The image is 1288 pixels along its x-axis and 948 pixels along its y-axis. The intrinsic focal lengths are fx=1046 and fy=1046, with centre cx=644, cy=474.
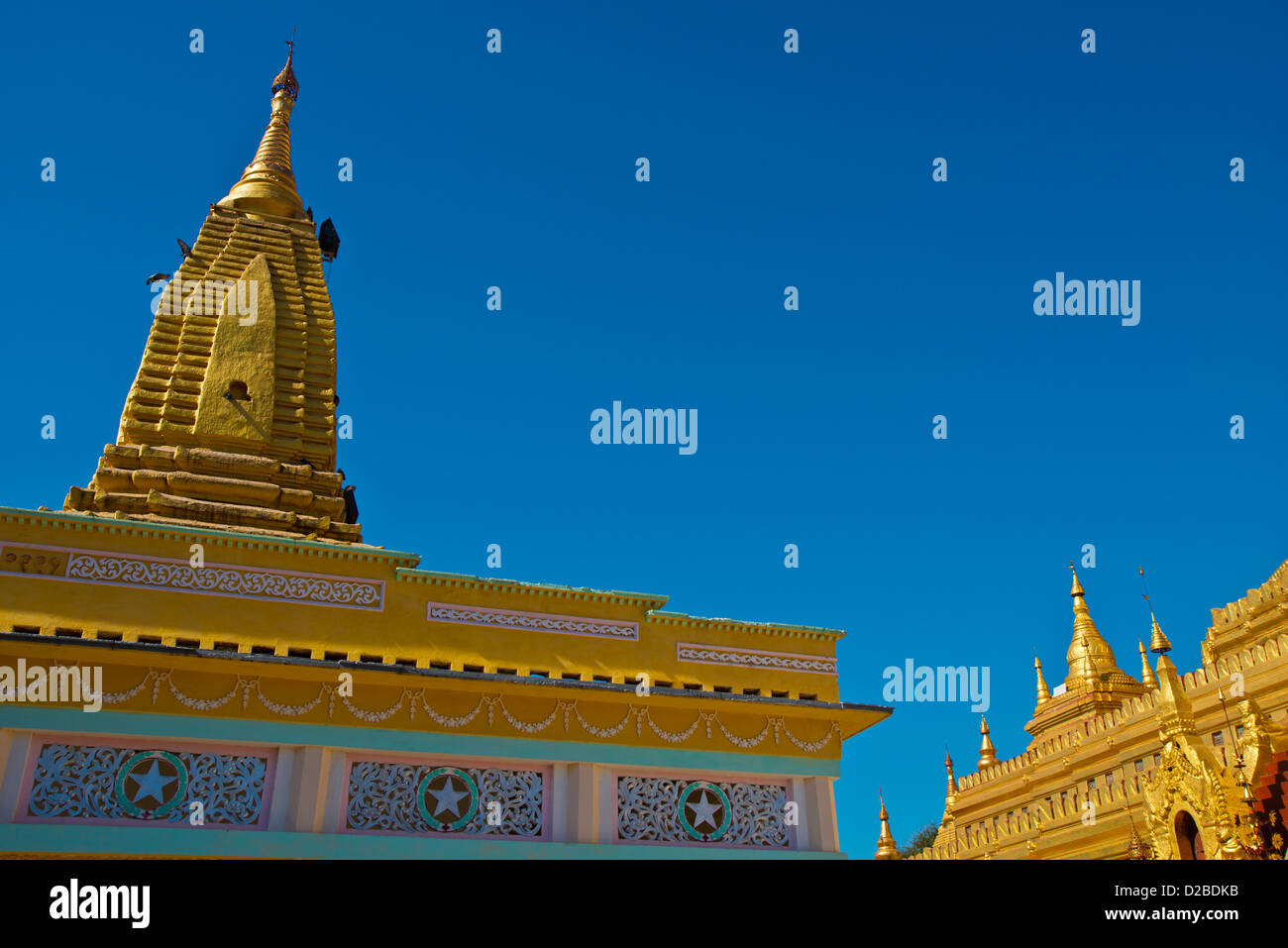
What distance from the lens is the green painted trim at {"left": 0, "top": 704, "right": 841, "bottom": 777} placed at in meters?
12.5

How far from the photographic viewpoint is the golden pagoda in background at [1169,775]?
18.4 metres

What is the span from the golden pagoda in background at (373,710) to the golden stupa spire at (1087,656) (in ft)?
79.0

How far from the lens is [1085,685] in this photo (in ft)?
119

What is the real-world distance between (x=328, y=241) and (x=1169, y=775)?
2340 centimetres

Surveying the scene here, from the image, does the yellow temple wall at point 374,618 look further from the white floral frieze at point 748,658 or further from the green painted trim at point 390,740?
the green painted trim at point 390,740

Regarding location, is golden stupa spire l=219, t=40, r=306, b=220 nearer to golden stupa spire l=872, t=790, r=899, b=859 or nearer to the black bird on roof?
the black bird on roof

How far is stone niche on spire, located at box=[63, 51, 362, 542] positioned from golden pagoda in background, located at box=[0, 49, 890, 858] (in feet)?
13.4

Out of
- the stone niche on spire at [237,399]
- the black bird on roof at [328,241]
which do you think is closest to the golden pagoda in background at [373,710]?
the stone niche on spire at [237,399]

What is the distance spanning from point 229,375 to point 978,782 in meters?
25.0

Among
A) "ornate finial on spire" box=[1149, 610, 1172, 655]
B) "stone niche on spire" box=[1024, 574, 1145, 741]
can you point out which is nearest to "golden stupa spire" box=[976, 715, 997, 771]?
"stone niche on spire" box=[1024, 574, 1145, 741]
